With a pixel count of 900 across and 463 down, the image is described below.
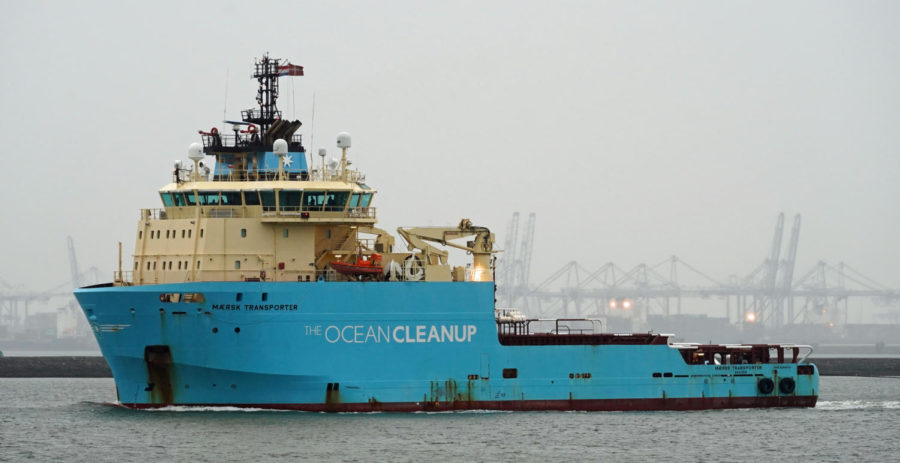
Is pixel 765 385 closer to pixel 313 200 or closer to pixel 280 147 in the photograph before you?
pixel 313 200

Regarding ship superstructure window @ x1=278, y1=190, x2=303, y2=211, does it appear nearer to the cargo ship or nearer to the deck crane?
the cargo ship

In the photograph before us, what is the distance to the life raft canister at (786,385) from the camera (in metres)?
40.0

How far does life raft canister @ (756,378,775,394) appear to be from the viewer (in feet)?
130

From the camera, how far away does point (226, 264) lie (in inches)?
1411

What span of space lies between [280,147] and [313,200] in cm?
176

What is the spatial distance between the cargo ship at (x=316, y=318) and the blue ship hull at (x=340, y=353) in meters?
0.04

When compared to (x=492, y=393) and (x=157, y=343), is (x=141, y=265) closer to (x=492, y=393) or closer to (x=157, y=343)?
(x=157, y=343)

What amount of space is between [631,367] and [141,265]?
14513 millimetres

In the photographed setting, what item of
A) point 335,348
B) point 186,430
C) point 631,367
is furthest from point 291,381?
point 631,367

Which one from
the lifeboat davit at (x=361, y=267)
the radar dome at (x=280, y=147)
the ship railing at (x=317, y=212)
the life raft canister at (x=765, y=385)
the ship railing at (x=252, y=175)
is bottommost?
the life raft canister at (x=765, y=385)

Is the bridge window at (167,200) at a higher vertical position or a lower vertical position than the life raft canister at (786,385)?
higher

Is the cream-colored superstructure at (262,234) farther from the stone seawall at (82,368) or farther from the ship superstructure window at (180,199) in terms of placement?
the stone seawall at (82,368)

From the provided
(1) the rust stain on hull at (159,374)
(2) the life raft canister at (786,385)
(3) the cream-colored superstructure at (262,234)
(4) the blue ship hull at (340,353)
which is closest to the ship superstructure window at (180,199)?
(3) the cream-colored superstructure at (262,234)

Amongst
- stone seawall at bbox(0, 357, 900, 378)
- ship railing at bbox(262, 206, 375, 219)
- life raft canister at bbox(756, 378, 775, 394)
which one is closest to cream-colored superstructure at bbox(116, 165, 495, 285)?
ship railing at bbox(262, 206, 375, 219)
